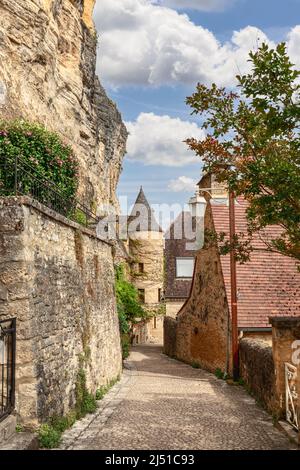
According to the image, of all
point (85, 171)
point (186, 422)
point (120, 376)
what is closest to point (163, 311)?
point (85, 171)

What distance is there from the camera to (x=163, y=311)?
41.8 m

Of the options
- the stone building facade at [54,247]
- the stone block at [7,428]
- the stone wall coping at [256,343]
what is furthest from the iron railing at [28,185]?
the stone wall coping at [256,343]


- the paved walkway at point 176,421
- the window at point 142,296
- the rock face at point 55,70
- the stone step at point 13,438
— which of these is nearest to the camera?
the stone step at point 13,438

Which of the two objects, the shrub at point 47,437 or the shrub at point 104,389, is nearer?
the shrub at point 47,437

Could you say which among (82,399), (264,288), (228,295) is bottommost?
(82,399)

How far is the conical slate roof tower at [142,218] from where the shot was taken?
140 ft

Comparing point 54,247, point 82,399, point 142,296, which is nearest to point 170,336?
point 142,296

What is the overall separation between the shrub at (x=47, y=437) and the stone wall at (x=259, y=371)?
16.2 ft

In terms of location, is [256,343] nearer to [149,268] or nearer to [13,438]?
[13,438]

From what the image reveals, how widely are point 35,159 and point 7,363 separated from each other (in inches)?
184

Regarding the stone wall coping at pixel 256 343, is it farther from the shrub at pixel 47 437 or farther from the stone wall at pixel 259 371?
the shrub at pixel 47 437

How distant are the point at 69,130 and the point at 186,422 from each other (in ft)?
51.5

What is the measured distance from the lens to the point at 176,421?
973cm

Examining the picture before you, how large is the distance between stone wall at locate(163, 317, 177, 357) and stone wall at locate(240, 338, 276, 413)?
10.4 meters
